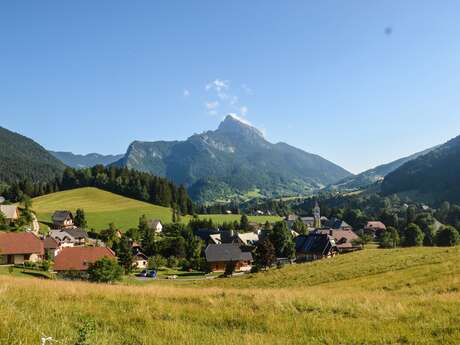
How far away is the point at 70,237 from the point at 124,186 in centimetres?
7484

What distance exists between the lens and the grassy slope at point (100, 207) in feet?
469

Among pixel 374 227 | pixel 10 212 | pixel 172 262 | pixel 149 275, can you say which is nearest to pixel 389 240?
pixel 172 262

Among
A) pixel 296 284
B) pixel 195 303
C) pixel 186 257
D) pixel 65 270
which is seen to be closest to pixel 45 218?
pixel 186 257

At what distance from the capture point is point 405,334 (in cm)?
909

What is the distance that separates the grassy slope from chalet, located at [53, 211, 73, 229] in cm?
432

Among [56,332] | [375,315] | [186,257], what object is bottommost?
[186,257]

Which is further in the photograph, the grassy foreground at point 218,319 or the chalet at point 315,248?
the chalet at point 315,248

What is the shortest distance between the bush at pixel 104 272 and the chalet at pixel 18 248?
92.8ft

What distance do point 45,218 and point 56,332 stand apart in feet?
485

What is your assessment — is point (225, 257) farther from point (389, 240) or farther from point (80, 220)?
point (80, 220)

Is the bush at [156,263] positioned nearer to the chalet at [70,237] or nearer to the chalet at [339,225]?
the chalet at [70,237]

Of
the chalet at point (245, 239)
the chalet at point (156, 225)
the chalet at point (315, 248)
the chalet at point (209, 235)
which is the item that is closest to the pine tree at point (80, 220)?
the chalet at point (156, 225)

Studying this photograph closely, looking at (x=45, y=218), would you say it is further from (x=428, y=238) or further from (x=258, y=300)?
(x=258, y=300)

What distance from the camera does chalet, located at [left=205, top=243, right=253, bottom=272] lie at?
98.8 meters
